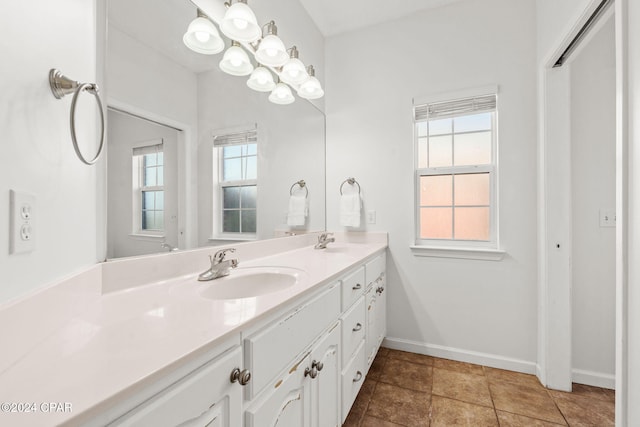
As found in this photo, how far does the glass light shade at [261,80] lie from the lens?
1587 millimetres

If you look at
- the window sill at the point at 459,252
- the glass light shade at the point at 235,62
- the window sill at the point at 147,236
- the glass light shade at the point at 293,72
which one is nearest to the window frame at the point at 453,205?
the window sill at the point at 459,252

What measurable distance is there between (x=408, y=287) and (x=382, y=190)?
2.59 feet

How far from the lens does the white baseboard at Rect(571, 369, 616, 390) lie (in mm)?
1695

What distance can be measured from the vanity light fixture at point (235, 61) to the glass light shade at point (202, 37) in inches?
2.8

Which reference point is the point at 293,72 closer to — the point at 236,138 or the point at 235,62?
the point at 235,62

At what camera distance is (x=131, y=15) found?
3.21ft

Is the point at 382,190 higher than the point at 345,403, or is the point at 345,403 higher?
the point at 382,190

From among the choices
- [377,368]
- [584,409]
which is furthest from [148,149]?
[584,409]

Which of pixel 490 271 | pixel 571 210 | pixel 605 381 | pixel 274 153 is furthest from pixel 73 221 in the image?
pixel 605 381

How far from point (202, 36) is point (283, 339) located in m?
1.30

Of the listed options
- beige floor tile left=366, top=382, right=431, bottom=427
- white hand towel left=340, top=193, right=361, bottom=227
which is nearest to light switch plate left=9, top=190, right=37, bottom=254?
beige floor tile left=366, top=382, right=431, bottom=427

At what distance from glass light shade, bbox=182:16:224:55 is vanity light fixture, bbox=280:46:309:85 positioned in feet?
1.90

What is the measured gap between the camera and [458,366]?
6.41ft

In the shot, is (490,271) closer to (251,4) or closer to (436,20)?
(436,20)
